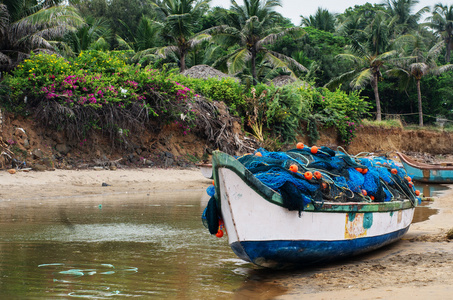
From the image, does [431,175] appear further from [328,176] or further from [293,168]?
[293,168]

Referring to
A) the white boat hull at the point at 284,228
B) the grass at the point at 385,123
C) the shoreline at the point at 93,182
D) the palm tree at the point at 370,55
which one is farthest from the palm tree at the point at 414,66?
the white boat hull at the point at 284,228

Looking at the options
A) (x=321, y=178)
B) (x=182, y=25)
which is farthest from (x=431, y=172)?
(x=321, y=178)

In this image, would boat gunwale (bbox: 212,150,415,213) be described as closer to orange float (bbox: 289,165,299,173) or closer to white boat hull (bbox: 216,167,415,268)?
white boat hull (bbox: 216,167,415,268)

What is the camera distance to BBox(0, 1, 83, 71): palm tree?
53.2 ft

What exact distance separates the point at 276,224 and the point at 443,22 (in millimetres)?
47723

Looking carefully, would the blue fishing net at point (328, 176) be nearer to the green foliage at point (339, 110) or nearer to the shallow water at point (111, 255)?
the shallow water at point (111, 255)

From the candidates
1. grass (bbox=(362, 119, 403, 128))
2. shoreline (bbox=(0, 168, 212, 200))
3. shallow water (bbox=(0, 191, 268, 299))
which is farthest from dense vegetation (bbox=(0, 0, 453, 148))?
shallow water (bbox=(0, 191, 268, 299))

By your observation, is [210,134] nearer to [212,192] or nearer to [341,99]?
[341,99]

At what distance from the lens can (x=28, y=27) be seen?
54.7ft

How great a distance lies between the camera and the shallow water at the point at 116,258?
4730 mm

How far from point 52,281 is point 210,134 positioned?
15.4m

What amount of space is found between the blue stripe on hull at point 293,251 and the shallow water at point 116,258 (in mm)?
274

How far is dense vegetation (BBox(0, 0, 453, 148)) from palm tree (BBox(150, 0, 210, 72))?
0.07 m

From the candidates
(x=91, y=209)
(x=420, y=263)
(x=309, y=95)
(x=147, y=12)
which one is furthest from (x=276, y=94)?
(x=147, y=12)
